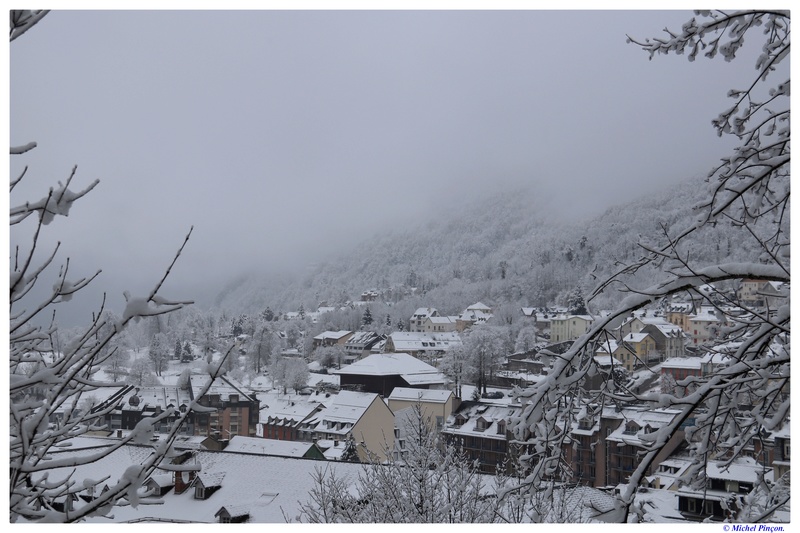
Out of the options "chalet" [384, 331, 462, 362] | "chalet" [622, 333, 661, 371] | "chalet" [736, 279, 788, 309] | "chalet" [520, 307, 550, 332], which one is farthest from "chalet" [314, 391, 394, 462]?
"chalet" [520, 307, 550, 332]

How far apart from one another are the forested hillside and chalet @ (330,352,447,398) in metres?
15.5

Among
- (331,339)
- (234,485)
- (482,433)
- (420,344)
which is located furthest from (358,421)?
(331,339)

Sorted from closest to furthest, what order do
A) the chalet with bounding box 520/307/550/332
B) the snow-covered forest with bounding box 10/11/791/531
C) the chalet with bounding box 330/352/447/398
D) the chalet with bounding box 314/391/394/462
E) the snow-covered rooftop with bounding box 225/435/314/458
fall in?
the snow-covered forest with bounding box 10/11/791/531, the snow-covered rooftop with bounding box 225/435/314/458, the chalet with bounding box 314/391/394/462, the chalet with bounding box 330/352/447/398, the chalet with bounding box 520/307/550/332

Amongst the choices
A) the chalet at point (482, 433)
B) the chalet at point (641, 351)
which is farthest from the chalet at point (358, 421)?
the chalet at point (641, 351)

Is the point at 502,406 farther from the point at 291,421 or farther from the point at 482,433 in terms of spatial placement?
the point at 291,421

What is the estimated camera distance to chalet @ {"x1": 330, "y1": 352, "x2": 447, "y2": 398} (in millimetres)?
33125

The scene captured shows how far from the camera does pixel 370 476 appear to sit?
834 centimetres

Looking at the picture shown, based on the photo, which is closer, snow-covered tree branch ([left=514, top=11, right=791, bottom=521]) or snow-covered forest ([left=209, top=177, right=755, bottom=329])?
snow-covered tree branch ([left=514, top=11, right=791, bottom=521])

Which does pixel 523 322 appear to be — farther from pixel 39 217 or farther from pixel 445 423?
pixel 39 217

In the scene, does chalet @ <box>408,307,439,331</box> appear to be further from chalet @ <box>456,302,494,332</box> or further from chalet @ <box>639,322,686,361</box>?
chalet @ <box>639,322,686,361</box>

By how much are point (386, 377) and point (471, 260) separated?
7508cm

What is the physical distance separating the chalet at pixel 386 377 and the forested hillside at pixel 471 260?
50.9 ft

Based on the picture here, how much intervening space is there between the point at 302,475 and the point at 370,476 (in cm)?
384
